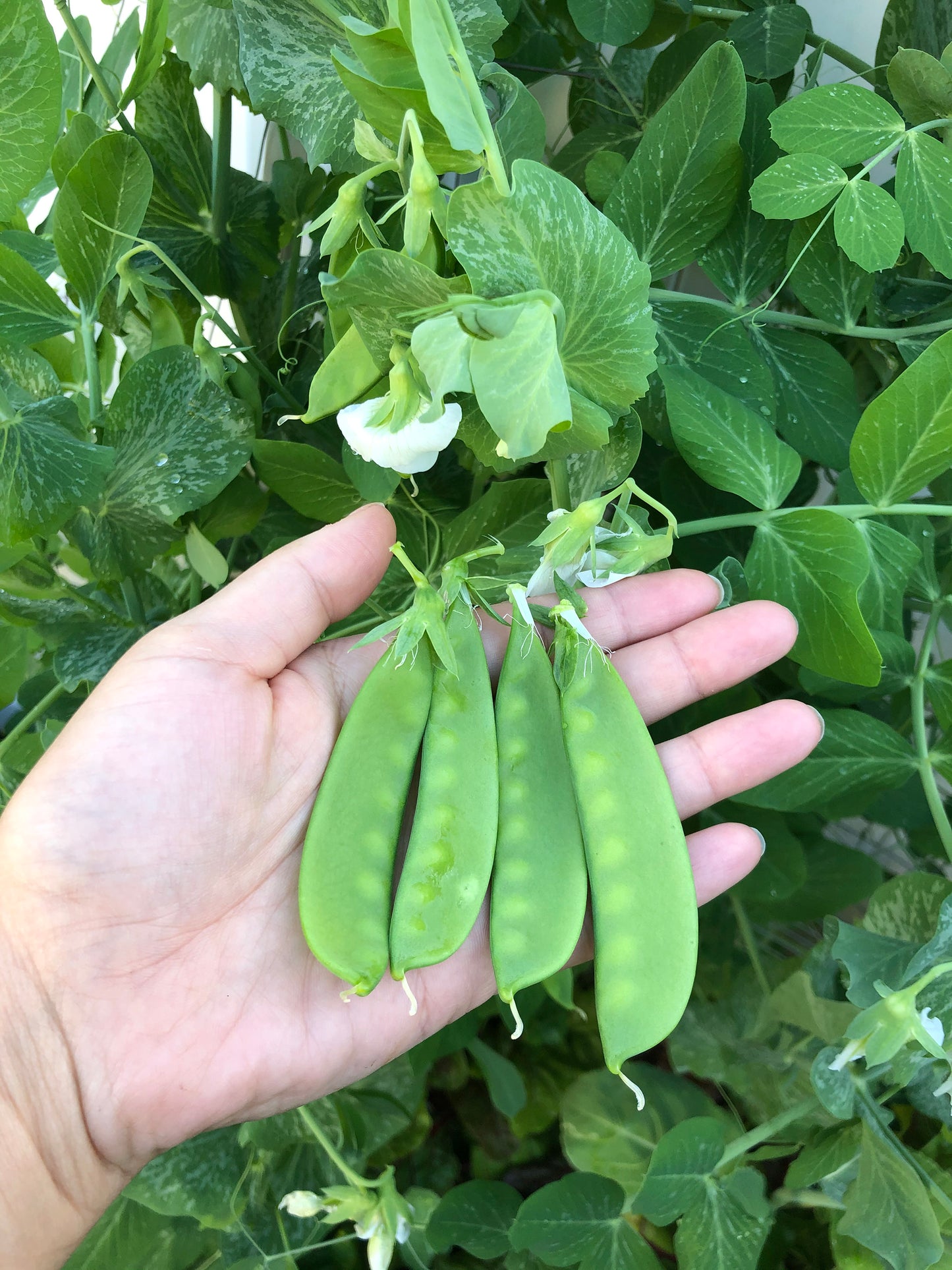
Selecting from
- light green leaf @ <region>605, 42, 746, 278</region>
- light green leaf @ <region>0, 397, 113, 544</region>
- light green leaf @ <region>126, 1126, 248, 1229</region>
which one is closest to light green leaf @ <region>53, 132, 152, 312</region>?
light green leaf @ <region>0, 397, 113, 544</region>

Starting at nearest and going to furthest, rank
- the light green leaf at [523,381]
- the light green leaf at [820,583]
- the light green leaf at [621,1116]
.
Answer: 1. the light green leaf at [523,381]
2. the light green leaf at [820,583]
3. the light green leaf at [621,1116]

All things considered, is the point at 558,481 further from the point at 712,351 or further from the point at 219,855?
the point at 219,855

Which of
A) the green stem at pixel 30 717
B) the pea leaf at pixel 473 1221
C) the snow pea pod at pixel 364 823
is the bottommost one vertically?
the pea leaf at pixel 473 1221

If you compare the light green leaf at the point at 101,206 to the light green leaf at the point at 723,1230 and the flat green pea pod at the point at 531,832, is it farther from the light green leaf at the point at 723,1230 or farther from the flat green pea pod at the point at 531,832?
the light green leaf at the point at 723,1230

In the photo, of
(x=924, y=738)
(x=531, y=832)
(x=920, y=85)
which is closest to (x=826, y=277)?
(x=920, y=85)

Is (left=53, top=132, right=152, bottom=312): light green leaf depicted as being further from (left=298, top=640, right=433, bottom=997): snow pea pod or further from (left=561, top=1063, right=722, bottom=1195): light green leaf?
(left=561, top=1063, right=722, bottom=1195): light green leaf

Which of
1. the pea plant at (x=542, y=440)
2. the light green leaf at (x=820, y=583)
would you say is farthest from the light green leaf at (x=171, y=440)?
the light green leaf at (x=820, y=583)
